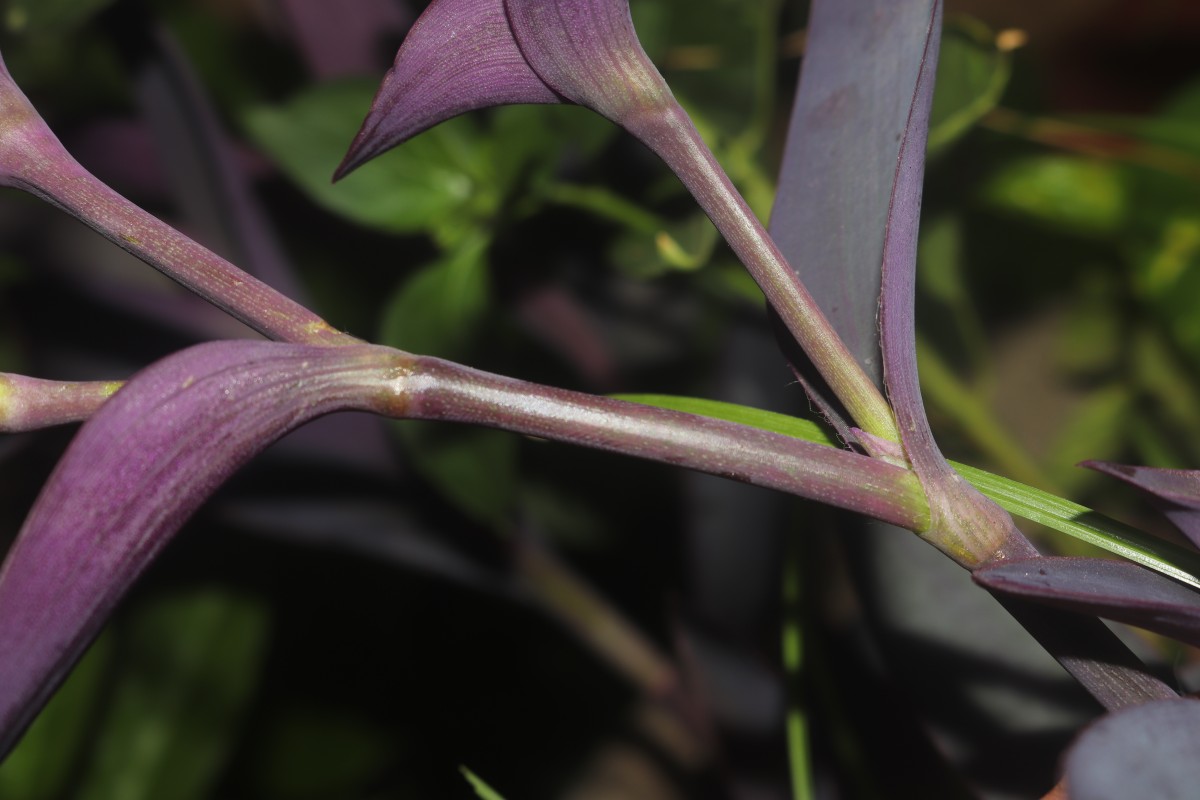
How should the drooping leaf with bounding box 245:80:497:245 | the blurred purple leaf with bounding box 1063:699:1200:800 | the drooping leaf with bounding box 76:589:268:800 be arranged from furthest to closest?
1. the drooping leaf with bounding box 76:589:268:800
2. the drooping leaf with bounding box 245:80:497:245
3. the blurred purple leaf with bounding box 1063:699:1200:800

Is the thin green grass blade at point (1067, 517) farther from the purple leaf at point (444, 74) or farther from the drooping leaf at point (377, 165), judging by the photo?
the drooping leaf at point (377, 165)

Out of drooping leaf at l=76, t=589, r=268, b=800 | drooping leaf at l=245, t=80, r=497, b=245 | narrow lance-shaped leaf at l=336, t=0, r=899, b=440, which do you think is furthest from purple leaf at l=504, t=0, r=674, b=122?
drooping leaf at l=76, t=589, r=268, b=800

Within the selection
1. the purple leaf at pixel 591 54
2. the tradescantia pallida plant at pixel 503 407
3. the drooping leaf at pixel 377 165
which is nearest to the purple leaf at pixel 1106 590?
the tradescantia pallida plant at pixel 503 407

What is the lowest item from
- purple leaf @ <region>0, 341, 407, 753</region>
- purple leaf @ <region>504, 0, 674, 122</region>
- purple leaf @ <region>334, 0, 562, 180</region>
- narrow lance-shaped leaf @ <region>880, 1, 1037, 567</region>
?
narrow lance-shaped leaf @ <region>880, 1, 1037, 567</region>

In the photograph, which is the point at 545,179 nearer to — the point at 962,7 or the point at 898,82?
the point at 898,82

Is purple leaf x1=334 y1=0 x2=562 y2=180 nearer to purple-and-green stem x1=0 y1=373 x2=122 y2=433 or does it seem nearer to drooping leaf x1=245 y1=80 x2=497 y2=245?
purple-and-green stem x1=0 y1=373 x2=122 y2=433

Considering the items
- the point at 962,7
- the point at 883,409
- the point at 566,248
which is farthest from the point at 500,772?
the point at 962,7

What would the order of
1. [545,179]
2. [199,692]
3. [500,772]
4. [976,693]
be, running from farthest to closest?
[500,772], [199,692], [545,179], [976,693]
